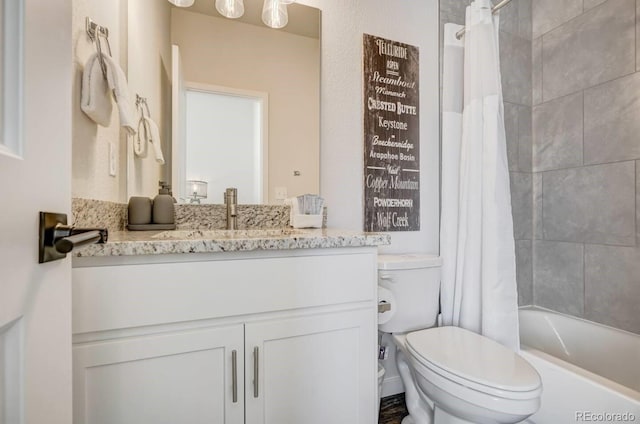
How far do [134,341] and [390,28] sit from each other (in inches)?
76.5

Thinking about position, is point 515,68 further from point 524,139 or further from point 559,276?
point 559,276

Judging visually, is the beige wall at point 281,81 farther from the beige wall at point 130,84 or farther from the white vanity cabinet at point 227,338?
the white vanity cabinet at point 227,338

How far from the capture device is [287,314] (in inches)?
37.9

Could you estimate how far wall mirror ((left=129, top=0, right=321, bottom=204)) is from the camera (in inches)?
56.8

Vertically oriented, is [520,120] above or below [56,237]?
above

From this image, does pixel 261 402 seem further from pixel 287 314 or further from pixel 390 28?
pixel 390 28

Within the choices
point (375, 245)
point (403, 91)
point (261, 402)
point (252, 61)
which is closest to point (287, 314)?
point (261, 402)

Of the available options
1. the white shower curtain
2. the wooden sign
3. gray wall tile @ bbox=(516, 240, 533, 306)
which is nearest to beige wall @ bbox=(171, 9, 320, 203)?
the wooden sign

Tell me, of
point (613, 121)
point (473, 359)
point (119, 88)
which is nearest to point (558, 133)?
point (613, 121)

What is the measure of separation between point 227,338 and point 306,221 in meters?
0.71

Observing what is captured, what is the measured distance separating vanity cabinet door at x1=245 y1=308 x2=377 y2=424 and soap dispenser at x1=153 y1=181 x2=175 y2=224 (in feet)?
2.26

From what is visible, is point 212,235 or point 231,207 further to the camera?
point 231,207

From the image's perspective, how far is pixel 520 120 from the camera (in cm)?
206

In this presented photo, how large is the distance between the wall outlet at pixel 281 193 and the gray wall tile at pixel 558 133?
5.73 ft
